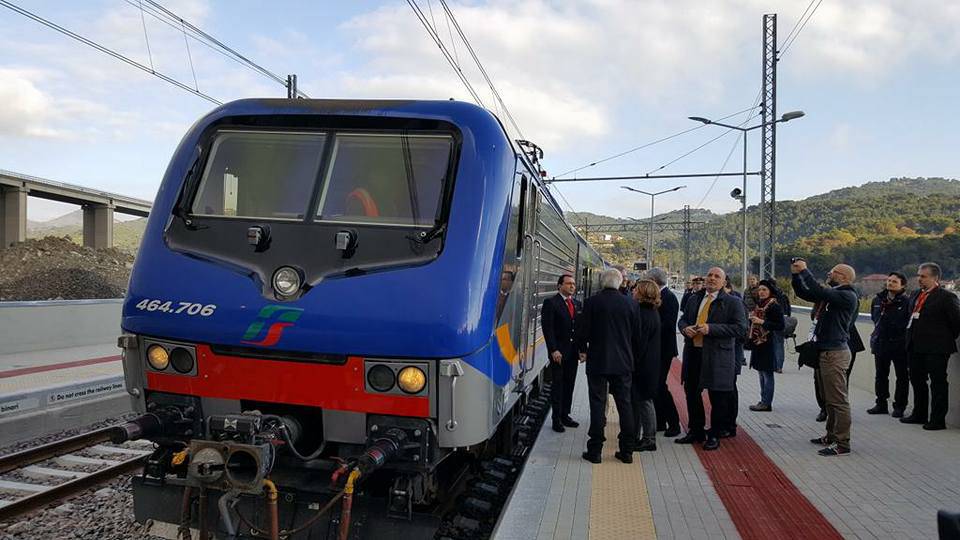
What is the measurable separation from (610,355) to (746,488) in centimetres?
149

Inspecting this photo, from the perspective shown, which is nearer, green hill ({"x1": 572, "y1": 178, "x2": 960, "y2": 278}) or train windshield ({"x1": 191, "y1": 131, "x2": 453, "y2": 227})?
train windshield ({"x1": 191, "y1": 131, "x2": 453, "y2": 227})

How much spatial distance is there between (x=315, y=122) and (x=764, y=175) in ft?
67.0

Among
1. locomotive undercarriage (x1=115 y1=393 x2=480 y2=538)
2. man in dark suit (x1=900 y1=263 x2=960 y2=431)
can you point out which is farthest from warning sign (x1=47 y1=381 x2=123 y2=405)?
man in dark suit (x1=900 y1=263 x2=960 y2=431)

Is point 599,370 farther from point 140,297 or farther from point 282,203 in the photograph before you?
point 140,297

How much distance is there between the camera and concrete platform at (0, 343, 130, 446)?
25.8 ft

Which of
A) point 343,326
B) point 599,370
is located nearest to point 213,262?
point 343,326

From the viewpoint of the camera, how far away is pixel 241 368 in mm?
3844

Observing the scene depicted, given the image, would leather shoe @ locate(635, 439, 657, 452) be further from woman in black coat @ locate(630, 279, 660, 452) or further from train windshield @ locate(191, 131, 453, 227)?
train windshield @ locate(191, 131, 453, 227)

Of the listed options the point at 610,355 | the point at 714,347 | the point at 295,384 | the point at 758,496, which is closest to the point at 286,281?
the point at 295,384

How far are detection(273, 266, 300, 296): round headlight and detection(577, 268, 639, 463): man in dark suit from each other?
3.09 metres

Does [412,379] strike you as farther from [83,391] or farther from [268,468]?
[83,391]

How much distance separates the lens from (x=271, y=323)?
148 inches

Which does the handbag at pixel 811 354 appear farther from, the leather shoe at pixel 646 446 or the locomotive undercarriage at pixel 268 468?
the locomotive undercarriage at pixel 268 468

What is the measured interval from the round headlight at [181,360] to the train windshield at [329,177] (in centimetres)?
91
